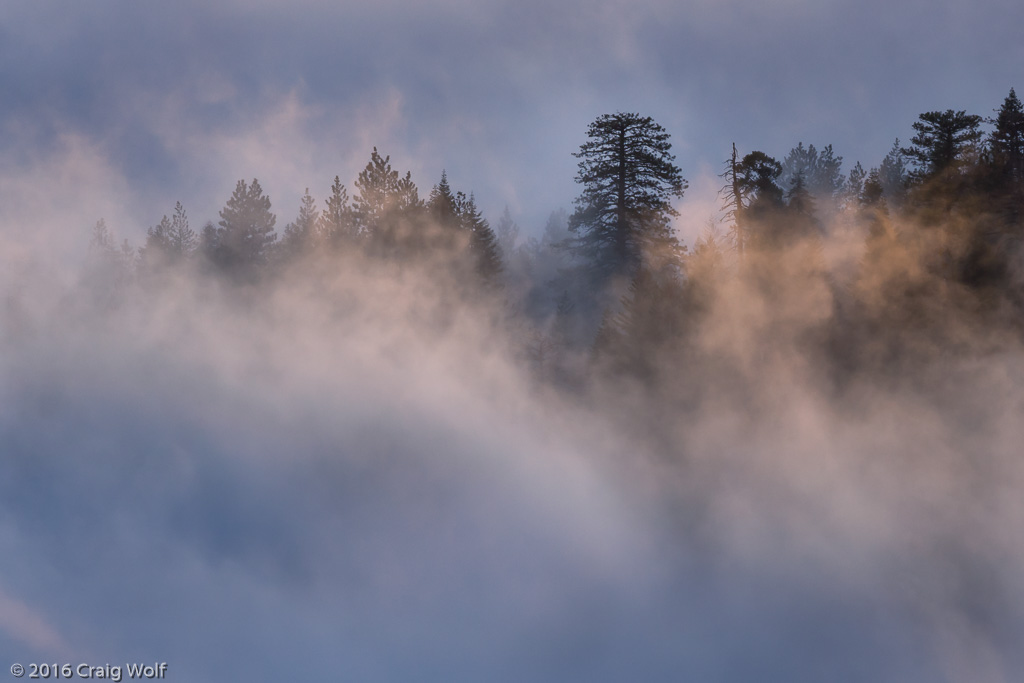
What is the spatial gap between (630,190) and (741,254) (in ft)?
23.6

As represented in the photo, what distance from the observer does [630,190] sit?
32875 mm

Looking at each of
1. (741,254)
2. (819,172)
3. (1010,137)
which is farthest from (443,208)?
(819,172)

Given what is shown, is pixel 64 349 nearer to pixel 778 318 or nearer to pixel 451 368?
pixel 451 368

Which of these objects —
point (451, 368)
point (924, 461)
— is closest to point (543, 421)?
point (451, 368)

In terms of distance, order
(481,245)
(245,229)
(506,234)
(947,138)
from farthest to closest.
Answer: (506,234)
(245,229)
(481,245)
(947,138)

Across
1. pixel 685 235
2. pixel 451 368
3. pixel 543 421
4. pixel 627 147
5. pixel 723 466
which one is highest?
pixel 627 147

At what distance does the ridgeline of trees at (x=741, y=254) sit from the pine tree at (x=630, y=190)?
0.06 metres

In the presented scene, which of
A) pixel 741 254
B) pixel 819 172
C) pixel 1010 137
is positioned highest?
pixel 819 172

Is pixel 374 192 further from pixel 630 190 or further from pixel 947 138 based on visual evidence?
pixel 947 138

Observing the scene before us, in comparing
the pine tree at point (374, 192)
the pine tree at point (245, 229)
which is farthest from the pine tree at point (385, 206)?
the pine tree at point (245, 229)

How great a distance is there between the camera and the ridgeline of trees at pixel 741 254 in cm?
2344

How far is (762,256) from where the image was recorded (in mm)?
26719

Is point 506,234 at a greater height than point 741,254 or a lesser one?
greater

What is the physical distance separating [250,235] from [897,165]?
5360 centimetres
